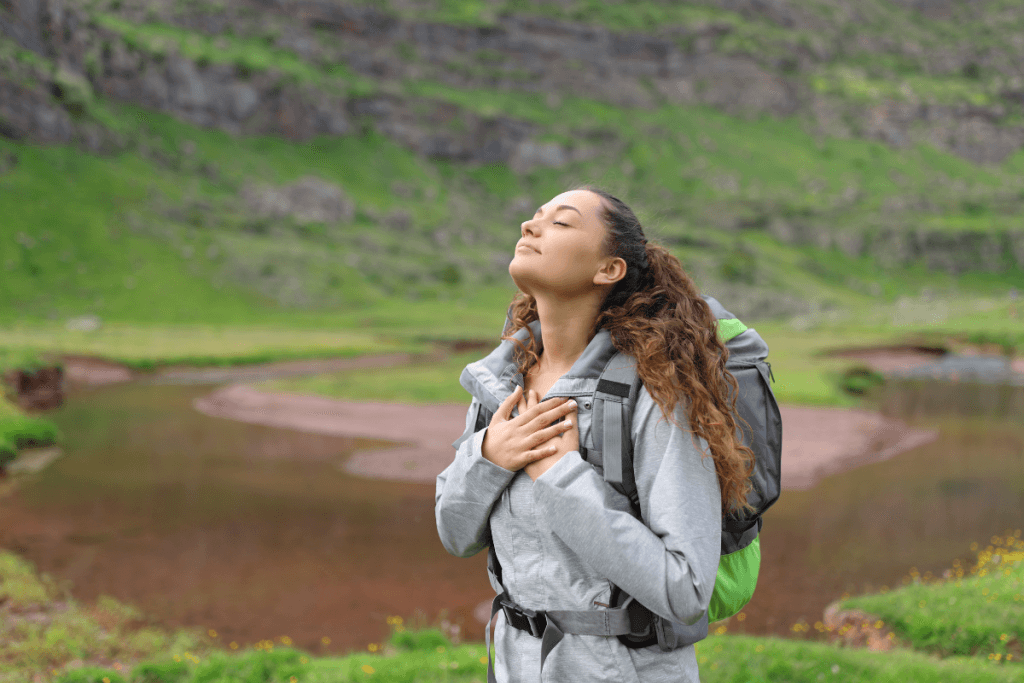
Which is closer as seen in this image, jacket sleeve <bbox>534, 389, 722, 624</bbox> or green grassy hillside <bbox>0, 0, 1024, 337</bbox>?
jacket sleeve <bbox>534, 389, 722, 624</bbox>

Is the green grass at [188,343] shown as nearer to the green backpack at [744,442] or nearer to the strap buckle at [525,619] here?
the strap buckle at [525,619]

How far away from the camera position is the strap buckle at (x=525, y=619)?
278 centimetres

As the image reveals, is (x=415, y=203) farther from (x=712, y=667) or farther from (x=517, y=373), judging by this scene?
(x=517, y=373)

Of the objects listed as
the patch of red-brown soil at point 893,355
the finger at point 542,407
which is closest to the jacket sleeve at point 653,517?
the finger at point 542,407

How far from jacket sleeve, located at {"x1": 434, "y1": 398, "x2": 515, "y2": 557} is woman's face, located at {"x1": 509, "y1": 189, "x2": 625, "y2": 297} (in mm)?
702

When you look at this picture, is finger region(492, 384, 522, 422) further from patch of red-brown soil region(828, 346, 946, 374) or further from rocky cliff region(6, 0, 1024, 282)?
rocky cliff region(6, 0, 1024, 282)

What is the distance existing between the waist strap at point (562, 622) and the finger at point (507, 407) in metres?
0.80

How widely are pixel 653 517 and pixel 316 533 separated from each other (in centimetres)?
1436

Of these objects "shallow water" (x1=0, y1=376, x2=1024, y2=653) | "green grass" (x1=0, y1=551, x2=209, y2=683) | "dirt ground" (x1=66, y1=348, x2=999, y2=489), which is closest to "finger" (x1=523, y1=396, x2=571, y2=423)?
"green grass" (x1=0, y1=551, x2=209, y2=683)

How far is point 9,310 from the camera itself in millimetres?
64875

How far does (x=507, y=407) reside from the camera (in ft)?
9.22

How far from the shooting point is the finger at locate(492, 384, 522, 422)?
2.80m

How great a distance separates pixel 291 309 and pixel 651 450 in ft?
268

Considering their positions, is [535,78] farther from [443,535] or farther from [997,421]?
[443,535]
